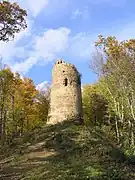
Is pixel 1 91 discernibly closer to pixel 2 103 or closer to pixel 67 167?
pixel 2 103

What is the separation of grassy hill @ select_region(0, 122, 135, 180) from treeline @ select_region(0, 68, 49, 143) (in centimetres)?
693

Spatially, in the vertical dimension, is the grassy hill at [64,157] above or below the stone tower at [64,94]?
below

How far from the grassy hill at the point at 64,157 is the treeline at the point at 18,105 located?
22.7 feet

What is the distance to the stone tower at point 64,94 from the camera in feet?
107

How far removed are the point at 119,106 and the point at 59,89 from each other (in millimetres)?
7843

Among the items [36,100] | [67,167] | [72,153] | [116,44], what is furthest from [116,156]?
[36,100]

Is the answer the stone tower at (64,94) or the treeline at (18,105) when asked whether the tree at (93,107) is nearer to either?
the treeline at (18,105)

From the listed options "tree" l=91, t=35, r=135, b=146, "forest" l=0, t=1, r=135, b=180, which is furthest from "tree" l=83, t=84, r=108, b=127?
"tree" l=91, t=35, r=135, b=146

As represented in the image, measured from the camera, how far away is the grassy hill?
20.0m

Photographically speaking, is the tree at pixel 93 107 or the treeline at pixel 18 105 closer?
the treeline at pixel 18 105

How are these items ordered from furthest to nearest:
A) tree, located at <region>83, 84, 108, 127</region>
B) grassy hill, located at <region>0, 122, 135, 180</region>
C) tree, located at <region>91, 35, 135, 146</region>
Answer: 1. tree, located at <region>83, 84, 108, 127</region>
2. tree, located at <region>91, 35, 135, 146</region>
3. grassy hill, located at <region>0, 122, 135, 180</region>

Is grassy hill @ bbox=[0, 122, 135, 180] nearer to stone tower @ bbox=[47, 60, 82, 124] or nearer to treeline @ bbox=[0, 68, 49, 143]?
stone tower @ bbox=[47, 60, 82, 124]

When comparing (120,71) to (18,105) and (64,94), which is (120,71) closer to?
(64,94)

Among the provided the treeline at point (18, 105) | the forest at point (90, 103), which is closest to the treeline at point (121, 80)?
the forest at point (90, 103)
